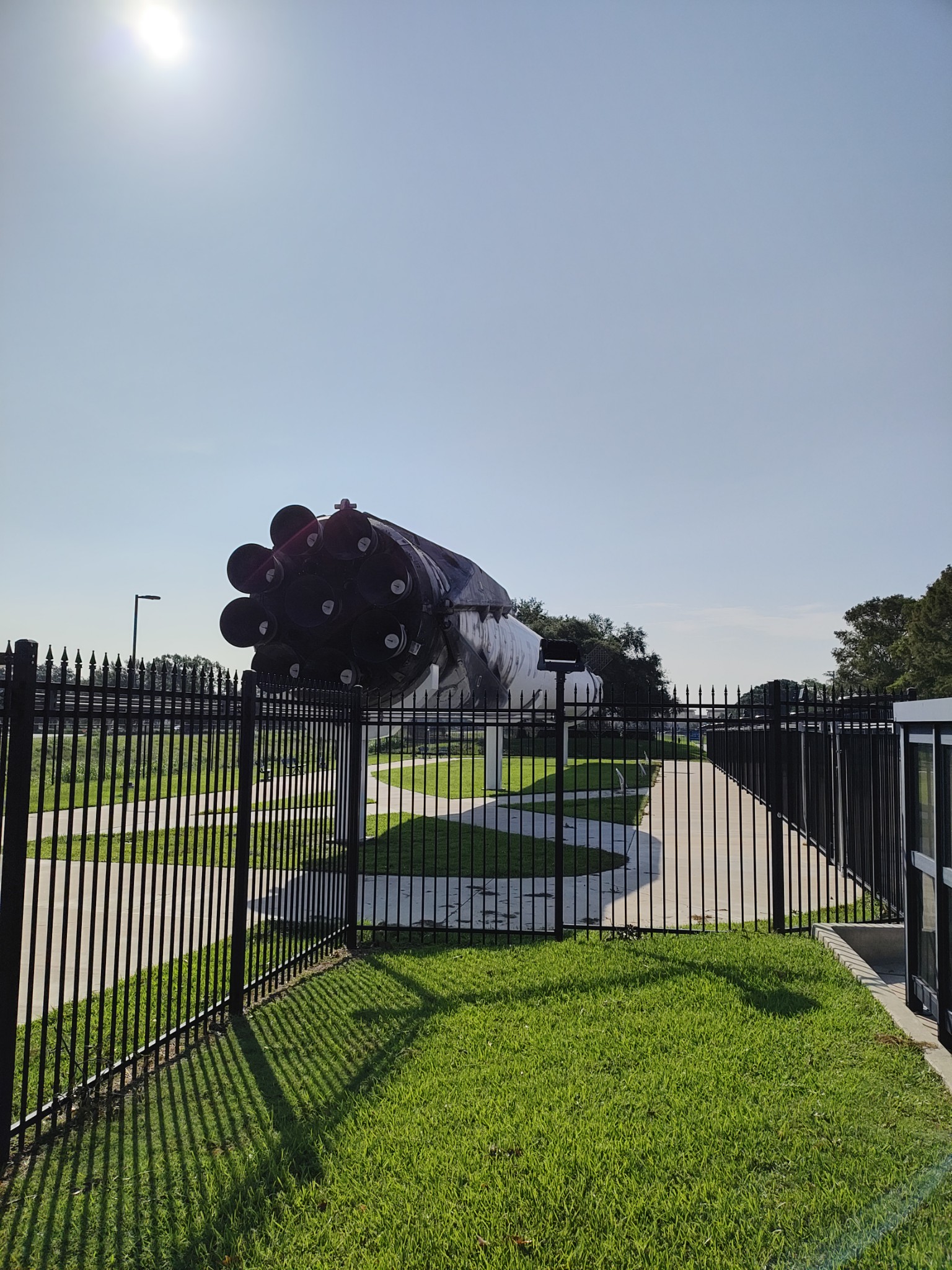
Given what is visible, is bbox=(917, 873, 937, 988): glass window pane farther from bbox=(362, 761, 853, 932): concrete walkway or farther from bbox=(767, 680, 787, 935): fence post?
bbox=(767, 680, 787, 935): fence post

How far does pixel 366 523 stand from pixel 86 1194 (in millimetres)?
9500

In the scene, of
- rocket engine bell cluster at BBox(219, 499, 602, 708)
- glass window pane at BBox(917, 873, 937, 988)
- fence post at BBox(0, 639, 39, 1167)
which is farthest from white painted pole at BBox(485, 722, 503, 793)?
fence post at BBox(0, 639, 39, 1167)

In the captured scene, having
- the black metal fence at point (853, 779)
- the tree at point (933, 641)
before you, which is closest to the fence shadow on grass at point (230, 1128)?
the black metal fence at point (853, 779)

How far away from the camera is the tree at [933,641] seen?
5009 cm

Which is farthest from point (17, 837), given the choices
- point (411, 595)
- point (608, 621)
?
point (608, 621)

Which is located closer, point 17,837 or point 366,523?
point 17,837

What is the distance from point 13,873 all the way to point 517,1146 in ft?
9.15

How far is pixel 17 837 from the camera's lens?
155 inches

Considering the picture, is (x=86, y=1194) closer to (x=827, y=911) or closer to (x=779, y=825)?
(x=779, y=825)

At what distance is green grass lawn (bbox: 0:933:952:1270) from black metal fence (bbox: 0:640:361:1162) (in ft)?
1.32

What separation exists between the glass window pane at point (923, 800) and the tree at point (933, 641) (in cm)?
4838

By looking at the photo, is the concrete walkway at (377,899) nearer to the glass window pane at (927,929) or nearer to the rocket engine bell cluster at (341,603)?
the glass window pane at (927,929)

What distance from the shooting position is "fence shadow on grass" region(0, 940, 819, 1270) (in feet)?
11.1

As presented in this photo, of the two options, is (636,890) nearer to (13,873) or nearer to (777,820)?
(777,820)
